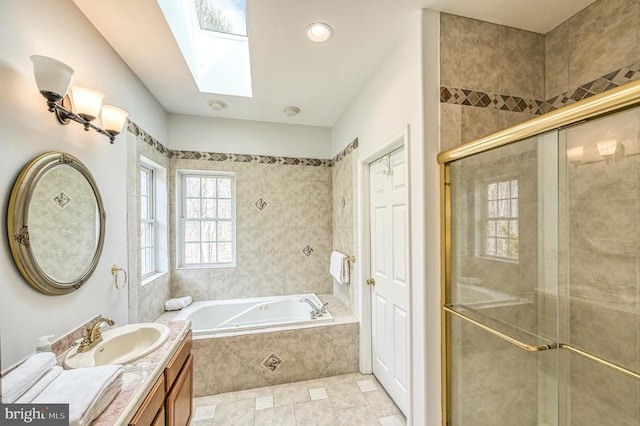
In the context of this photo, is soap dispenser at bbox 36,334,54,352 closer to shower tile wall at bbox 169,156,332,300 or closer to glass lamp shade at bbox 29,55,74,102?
glass lamp shade at bbox 29,55,74,102

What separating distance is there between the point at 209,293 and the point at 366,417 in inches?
83.2

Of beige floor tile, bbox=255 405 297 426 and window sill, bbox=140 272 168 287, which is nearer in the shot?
beige floor tile, bbox=255 405 297 426

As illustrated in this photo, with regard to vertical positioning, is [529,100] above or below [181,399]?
above

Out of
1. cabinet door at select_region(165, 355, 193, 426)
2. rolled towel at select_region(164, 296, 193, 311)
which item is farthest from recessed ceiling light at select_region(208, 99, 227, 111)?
cabinet door at select_region(165, 355, 193, 426)

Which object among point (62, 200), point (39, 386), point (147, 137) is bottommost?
point (39, 386)

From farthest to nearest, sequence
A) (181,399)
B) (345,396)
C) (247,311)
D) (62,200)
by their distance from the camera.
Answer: (247,311) < (345,396) < (181,399) < (62,200)

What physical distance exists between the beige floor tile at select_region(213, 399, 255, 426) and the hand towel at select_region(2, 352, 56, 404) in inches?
53.2

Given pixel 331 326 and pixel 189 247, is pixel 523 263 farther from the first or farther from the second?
pixel 189 247

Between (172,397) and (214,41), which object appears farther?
(214,41)

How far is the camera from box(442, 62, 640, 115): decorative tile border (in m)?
1.47

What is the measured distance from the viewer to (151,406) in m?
1.18

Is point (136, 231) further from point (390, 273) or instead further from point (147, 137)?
point (390, 273)

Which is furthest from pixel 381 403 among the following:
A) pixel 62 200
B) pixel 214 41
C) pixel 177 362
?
pixel 214 41

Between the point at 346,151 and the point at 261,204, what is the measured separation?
1.24 metres
